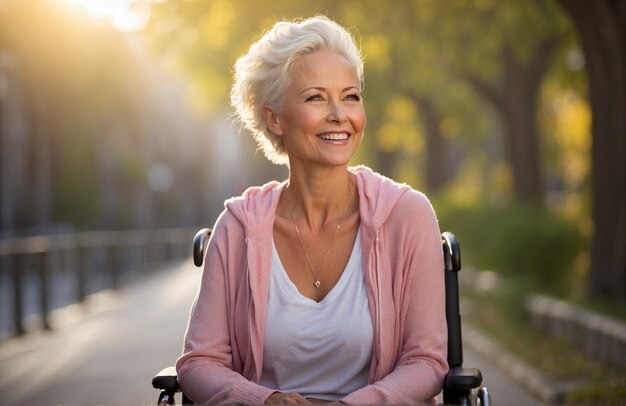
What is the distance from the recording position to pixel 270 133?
13.9ft

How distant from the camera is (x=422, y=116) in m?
32.3

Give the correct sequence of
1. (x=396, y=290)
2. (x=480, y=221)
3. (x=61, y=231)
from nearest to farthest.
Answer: (x=396, y=290) → (x=480, y=221) → (x=61, y=231)

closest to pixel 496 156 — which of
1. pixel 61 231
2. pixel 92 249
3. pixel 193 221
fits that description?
pixel 193 221

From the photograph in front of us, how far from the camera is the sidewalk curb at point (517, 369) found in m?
8.62

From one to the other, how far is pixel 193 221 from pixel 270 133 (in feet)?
175

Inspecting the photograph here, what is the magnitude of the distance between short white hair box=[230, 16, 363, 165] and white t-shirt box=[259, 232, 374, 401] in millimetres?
577

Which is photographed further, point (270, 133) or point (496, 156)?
point (496, 156)

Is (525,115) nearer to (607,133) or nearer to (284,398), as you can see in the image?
(607,133)

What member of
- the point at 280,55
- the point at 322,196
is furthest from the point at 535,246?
the point at 280,55

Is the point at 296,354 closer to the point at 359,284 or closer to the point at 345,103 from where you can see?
the point at 359,284

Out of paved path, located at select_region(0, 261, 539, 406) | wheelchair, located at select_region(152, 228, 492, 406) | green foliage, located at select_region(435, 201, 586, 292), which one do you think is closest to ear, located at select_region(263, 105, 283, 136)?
wheelchair, located at select_region(152, 228, 492, 406)

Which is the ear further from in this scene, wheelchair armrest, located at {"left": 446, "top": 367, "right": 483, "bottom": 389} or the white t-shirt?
wheelchair armrest, located at {"left": 446, "top": 367, "right": 483, "bottom": 389}

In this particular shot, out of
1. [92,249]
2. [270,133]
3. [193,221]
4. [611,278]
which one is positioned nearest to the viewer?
[270,133]

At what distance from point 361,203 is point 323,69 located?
0.44 metres
